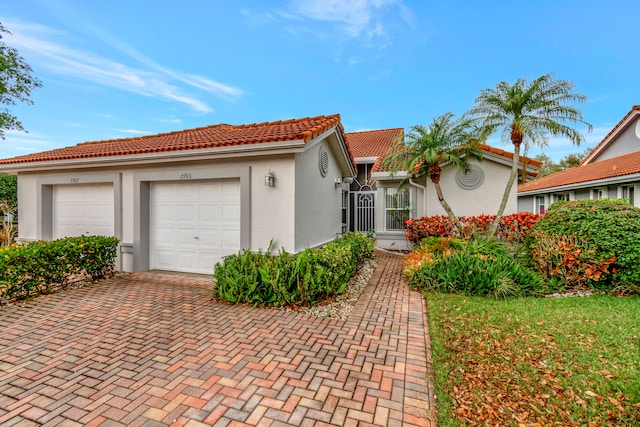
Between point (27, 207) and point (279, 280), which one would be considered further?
point (27, 207)

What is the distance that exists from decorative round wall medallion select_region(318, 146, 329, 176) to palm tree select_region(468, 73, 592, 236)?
20.5ft

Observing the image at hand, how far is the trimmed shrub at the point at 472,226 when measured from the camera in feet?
35.6

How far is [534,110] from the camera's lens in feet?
31.6

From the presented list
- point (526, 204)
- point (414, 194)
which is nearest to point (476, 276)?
point (414, 194)

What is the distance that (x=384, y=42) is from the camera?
38.9ft

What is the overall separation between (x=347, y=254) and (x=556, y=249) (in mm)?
5263

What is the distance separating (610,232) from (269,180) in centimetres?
831

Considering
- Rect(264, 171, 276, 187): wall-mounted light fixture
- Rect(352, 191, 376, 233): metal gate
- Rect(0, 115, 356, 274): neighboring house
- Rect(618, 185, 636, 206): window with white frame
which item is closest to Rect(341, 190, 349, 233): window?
Rect(352, 191, 376, 233): metal gate

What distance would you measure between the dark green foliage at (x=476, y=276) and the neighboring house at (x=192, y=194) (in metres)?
3.38

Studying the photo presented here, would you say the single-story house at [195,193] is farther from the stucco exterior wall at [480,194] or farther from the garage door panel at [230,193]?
the stucco exterior wall at [480,194]

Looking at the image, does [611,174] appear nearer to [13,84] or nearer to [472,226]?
[472,226]

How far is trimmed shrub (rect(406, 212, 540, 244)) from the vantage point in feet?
35.6

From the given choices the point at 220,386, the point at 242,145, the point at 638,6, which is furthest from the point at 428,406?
the point at 638,6

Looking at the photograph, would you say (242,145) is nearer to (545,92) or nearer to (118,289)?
(118,289)
